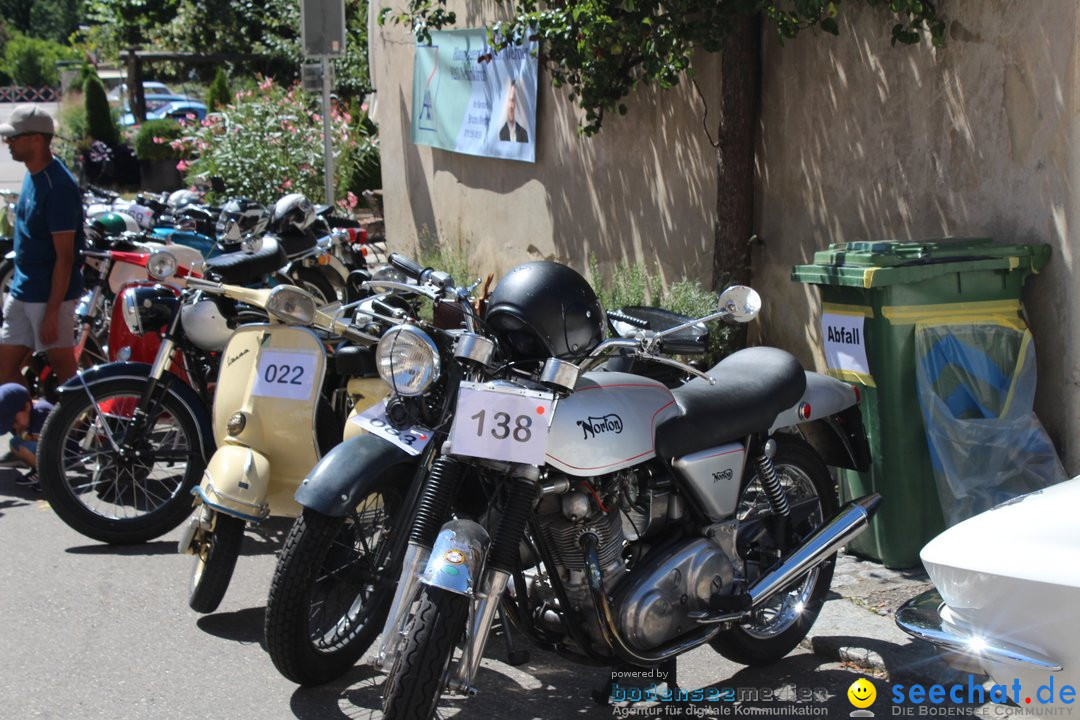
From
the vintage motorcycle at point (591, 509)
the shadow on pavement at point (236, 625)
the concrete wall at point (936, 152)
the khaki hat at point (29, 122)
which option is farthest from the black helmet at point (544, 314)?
the khaki hat at point (29, 122)

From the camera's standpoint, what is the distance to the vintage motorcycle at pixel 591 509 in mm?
3264

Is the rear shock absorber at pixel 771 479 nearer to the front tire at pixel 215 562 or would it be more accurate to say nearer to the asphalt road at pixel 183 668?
the asphalt road at pixel 183 668

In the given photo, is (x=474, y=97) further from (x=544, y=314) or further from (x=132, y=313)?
(x=544, y=314)

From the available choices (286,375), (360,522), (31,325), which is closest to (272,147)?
(31,325)

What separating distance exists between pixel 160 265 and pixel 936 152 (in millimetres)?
3674

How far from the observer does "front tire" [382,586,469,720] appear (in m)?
3.13

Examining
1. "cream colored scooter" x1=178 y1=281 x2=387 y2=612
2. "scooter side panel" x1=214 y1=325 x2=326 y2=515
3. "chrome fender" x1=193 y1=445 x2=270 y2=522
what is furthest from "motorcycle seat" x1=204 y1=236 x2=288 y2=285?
"chrome fender" x1=193 y1=445 x2=270 y2=522

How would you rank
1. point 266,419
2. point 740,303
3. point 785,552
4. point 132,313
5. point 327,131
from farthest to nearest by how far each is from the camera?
1. point 327,131
2. point 132,313
3. point 266,419
4. point 785,552
5. point 740,303

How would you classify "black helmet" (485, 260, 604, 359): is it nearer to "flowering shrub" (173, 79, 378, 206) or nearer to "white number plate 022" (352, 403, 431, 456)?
"white number plate 022" (352, 403, 431, 456)

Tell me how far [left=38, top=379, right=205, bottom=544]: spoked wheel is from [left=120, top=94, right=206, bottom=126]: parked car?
69.3 feet

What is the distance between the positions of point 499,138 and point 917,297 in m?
5.56

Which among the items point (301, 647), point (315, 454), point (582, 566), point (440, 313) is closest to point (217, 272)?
point (315, 454)

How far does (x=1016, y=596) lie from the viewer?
2881 mm

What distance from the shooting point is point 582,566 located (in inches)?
140
